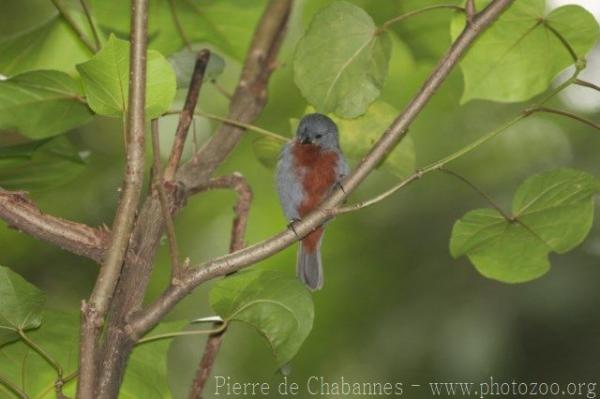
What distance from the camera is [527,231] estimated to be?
218 centimetres

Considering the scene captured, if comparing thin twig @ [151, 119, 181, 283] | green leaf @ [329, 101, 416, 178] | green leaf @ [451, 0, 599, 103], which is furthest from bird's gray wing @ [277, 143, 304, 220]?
thin twig @ [151, 119, 181, 283]

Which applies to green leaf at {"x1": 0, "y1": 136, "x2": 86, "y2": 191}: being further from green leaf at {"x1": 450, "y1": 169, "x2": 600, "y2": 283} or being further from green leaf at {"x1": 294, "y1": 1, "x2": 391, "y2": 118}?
green leaf at {"x1": 450, "y1": 169, "x2": 600, "y2": 283}

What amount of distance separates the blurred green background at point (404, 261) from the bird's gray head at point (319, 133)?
24cm

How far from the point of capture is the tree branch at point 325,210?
1694 millimetres

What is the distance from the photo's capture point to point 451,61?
184cm

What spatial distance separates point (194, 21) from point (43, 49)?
1.63 feet

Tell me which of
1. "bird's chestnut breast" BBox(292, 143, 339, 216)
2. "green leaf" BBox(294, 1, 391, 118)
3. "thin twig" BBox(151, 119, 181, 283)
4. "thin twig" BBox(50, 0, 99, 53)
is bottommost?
"thin twig" BBox(151, 119, 181, 283)

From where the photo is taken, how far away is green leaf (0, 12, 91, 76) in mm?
2559

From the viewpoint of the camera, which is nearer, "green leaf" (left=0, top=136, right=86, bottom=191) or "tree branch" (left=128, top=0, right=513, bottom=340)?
"tree branch" (left=128, top=0, right=513, bottom=340)

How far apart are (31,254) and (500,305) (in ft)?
6.49

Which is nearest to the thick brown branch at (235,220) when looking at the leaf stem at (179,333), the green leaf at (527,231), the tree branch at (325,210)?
the leaf stem at (179,333)

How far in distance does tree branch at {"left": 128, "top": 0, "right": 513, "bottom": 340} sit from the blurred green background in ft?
3.48

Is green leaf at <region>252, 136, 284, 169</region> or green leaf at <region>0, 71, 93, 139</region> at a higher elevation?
green leaf at <region>252, 136, 284, 169</region>

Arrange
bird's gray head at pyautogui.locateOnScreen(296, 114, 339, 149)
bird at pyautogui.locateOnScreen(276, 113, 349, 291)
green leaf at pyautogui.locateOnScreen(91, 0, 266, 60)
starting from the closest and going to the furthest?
green leaf at pyautogui.locateOnScreen(91, 0, 266, 60) → bird's gray head at pyautogui.locateOnScreen(296, 114, 339, 149) → bird at pyautogui.locateOnScreen(276, 113, 349, 291)
